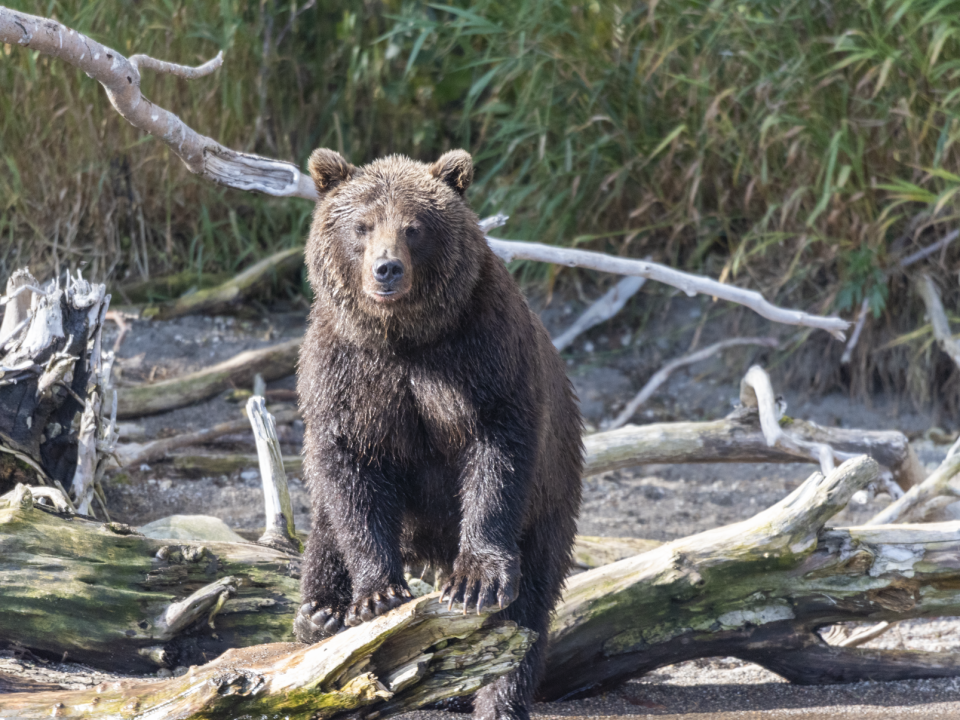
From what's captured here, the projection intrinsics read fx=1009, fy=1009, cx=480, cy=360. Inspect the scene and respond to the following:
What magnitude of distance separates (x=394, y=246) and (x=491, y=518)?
2.65ft

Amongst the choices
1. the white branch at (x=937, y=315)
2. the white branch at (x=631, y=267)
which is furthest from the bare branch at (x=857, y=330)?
the white branch at (x=631, y=267)

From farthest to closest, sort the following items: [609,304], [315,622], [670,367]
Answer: [609,304] → [670,367] → [315,622]

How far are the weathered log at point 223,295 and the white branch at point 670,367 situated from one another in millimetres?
2426

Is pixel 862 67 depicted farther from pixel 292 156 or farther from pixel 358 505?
pixel 358 505

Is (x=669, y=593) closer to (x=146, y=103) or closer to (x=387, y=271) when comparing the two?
(x=387, y=271)

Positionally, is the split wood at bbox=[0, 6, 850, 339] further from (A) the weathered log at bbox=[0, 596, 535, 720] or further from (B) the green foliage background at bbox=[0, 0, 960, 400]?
(A) the weathered log at bbox=[0, 596, 535, 720]

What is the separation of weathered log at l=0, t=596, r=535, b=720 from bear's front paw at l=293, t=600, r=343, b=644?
0.73 ft

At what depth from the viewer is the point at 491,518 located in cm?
285

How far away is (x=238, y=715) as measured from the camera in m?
2.57

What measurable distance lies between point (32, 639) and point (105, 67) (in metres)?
1.82

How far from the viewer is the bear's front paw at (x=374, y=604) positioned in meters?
2.81

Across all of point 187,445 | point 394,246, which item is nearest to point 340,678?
point 394,246

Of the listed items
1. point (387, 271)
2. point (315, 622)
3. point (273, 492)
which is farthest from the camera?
point (273, 492)

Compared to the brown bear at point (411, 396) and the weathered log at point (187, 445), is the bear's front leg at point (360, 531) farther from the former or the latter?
the weathered log at point (187, 445)
